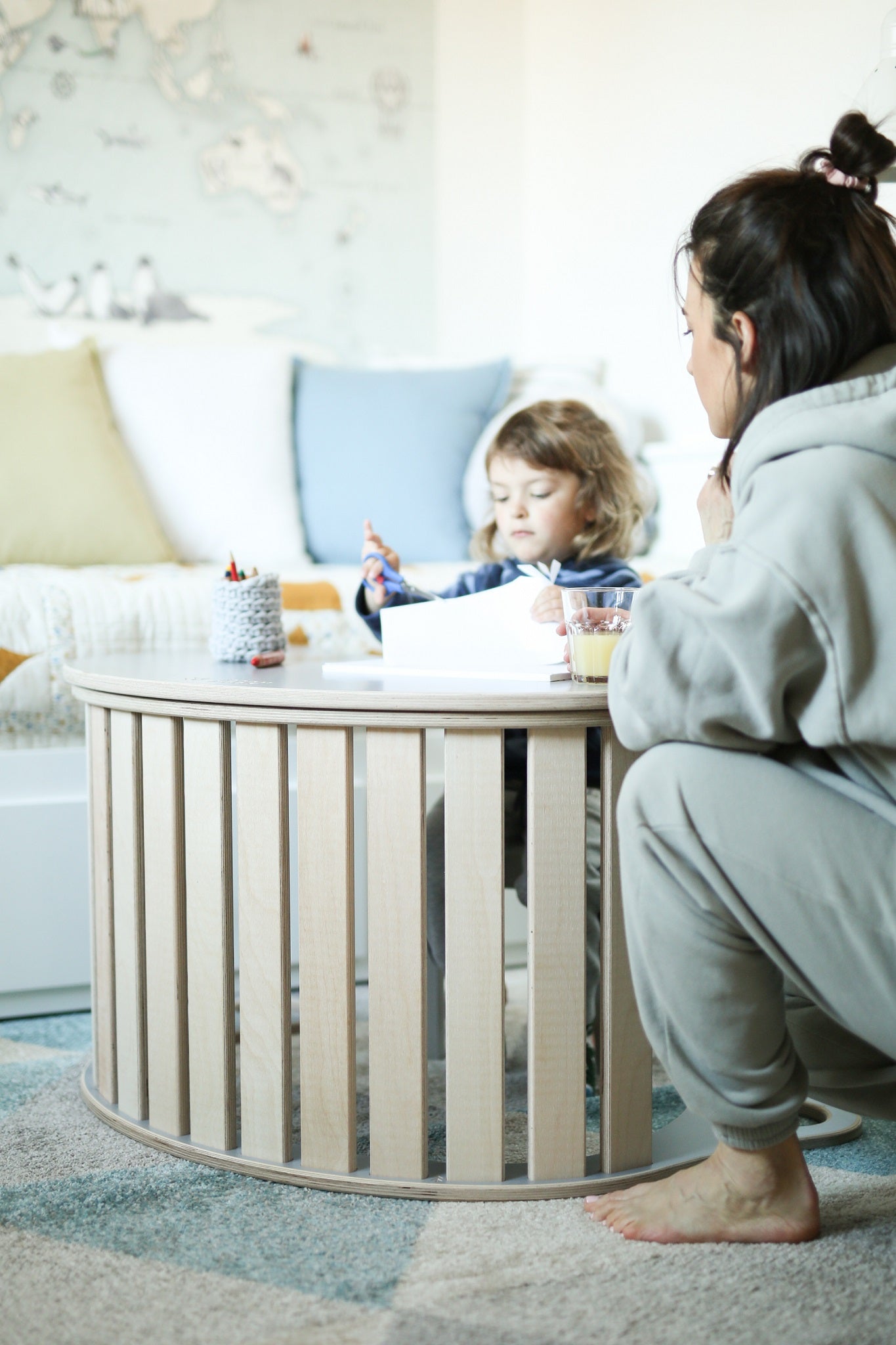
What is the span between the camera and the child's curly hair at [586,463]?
154cm

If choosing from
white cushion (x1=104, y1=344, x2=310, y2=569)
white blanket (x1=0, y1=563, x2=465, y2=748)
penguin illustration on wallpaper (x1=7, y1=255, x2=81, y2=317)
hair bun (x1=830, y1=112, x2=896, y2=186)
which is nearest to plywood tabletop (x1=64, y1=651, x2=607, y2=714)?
white blanket (x1=0, y1=563, x2=465, y2=748)

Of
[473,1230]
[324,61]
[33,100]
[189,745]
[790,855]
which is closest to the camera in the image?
[790,855]

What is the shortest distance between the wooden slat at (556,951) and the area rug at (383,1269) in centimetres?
6

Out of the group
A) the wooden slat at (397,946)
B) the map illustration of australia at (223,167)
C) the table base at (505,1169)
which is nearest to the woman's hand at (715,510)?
the wooden slat at (397,946)

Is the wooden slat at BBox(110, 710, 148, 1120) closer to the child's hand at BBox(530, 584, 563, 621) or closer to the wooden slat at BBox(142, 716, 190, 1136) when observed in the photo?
the wooden slat at BBox(142, 716, 190, 1136)

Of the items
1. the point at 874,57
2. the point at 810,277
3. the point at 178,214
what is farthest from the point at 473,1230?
the point at 178,214

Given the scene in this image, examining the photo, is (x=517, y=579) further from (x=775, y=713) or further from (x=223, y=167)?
(x=223, y=167)

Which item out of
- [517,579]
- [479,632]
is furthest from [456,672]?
[517,579]

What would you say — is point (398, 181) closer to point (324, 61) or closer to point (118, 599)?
point (324, 61)

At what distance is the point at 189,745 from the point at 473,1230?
467 millimetres

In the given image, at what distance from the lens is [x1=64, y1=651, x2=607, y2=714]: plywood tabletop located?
0.99 metres

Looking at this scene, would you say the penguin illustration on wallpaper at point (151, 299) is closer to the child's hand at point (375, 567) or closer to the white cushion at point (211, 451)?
the white cushion at point (211, 451)

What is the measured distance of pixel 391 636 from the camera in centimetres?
119

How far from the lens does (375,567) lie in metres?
1.50
